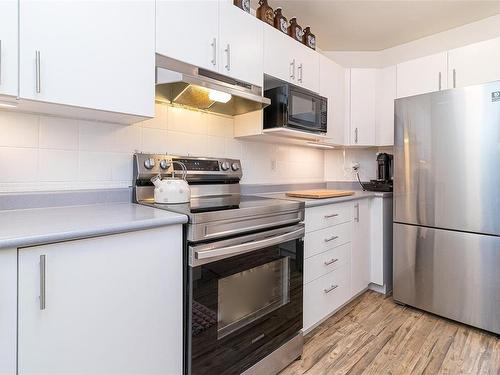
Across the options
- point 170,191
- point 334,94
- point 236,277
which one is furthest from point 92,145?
point 334,94

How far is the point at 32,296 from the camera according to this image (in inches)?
34.5

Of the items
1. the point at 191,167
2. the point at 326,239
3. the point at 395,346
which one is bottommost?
the point at 395,346

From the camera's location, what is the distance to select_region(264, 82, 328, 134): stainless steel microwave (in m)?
1.94

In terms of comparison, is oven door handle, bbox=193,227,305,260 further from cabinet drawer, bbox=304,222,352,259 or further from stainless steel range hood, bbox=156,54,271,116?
stainless steel range hood, bbox=156,54,271,116

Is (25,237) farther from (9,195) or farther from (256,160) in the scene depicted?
(256,160)

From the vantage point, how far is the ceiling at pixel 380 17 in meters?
2.29

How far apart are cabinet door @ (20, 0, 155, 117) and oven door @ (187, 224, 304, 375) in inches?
28.8

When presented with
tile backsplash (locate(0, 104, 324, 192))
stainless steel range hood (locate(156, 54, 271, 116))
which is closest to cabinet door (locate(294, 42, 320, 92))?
stainless steel range hood (locate(156, 54, 271, 116))

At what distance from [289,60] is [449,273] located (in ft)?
6.18

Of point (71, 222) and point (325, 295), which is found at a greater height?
point (71, 222)

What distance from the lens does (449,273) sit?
2.10 m

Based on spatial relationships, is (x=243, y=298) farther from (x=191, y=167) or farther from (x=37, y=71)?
(x=37, y=71)

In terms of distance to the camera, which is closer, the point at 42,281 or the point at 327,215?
the point at 42,281

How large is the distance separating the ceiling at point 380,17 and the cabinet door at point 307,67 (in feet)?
1.25
